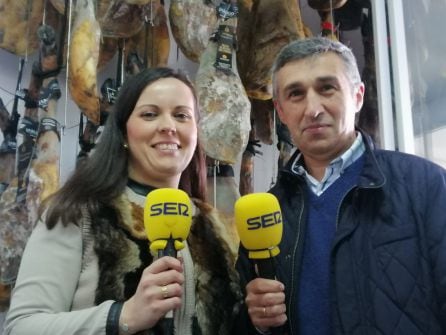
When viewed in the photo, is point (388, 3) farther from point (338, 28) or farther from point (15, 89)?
point (15, 89)

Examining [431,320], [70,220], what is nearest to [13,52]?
[70,220]

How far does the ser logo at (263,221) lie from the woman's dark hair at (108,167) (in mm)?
321

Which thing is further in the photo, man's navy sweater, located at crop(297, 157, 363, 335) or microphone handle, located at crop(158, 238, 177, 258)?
man's navy sweater, located at crop(297, 157, 363, 335)

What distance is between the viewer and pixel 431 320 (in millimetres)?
738

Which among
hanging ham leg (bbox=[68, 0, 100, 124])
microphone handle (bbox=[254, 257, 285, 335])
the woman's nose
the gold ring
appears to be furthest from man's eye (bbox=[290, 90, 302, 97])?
hanging ham leg (bbox=[68, 0, 100, 124])

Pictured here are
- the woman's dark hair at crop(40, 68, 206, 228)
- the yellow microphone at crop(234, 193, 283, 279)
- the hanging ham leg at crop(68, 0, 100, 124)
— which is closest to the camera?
the yellow microphone at crop(234, 193, 283, 279)

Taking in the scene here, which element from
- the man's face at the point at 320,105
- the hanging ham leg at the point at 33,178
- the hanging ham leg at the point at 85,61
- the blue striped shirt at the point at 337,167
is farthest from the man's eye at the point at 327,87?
the hanging ham leg at the point at 33,178

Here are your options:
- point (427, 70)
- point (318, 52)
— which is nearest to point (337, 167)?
point (318, 52)

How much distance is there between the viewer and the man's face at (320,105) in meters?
0.92

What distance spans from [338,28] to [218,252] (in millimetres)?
1644

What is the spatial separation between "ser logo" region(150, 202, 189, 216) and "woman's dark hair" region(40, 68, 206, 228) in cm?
21

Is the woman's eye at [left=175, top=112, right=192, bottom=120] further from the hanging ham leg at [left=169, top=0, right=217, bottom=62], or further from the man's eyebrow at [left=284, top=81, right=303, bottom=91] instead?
the hanging ham leg at [left=169, top=0, right=217, bottom=62]

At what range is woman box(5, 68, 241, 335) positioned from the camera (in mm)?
728

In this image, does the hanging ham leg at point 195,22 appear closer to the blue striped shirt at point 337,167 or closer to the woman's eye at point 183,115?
the woman's eye at point 183,115
